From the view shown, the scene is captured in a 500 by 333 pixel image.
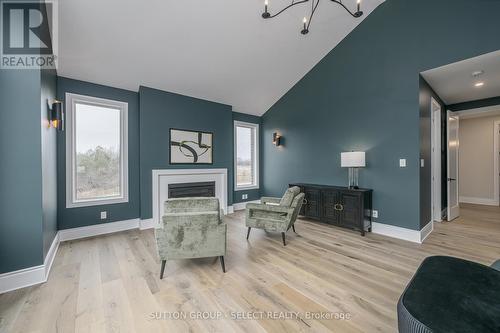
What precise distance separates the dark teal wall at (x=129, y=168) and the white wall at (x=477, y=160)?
864cm

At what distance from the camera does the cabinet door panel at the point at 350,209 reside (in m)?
3.58

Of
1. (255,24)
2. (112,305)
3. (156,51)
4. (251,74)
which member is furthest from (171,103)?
(112,305)

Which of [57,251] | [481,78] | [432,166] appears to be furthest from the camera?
[432,166]

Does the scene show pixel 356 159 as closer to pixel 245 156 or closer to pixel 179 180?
pixel 245 156

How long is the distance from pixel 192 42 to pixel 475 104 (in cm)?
571

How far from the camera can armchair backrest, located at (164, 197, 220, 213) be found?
2702 mm

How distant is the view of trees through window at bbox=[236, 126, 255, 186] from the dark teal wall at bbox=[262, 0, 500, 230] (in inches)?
65.1

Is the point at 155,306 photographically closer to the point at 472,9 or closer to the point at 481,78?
the point at 472,9

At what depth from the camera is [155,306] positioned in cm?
183

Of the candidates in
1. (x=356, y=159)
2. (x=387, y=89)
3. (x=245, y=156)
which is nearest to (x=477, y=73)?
(x=387, y=89)

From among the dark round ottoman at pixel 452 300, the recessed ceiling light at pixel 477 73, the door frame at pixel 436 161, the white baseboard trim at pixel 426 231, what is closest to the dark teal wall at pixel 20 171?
the dark round ottoman at pixel 452 300

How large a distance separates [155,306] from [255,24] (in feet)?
12.9

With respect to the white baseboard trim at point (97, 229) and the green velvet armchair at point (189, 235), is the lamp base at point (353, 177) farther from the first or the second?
the white baseboard trim at point (97, 229)

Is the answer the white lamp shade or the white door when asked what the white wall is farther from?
the white lamp shade
